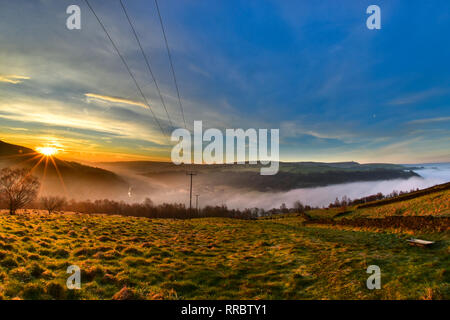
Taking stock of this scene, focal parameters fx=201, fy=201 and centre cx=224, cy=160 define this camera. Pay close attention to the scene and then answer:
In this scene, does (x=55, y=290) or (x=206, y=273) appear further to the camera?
(x=206, y=273)

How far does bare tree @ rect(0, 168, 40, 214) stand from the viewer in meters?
60.0

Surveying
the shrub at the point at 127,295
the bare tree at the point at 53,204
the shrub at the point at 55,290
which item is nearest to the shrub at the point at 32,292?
the shrub at the point at 55,290

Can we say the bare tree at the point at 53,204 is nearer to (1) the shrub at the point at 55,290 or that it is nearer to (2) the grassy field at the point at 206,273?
(2) the grassy field at the point at 206,273

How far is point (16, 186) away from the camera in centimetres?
6159

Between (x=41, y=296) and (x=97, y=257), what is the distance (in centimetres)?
563

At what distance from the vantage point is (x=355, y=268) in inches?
430

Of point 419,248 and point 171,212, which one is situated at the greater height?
point 419,248

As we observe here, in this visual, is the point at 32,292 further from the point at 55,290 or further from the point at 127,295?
the point at 127,295

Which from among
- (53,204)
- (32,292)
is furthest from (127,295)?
(53,204)

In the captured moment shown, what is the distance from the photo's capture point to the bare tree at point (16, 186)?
197 ft
